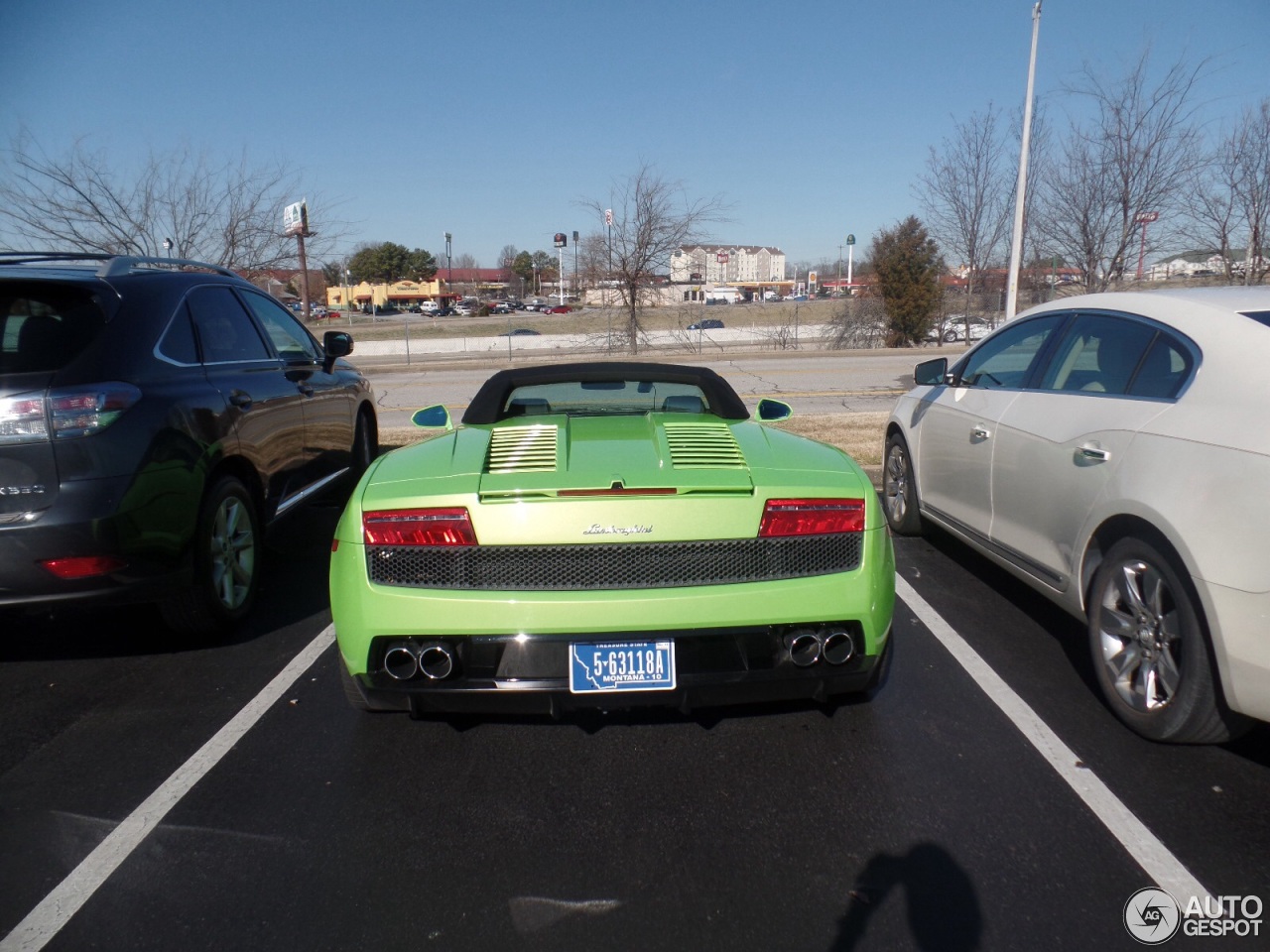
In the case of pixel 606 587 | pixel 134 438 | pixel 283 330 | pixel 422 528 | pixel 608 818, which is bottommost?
pixel 608 818

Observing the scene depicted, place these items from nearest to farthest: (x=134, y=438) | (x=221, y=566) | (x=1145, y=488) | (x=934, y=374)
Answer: (x=1145, y=488)
(x=134, y=438)
(x=221, y=566)
(x=934, y=374)

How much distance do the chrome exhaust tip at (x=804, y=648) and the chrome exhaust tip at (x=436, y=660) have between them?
1.08m

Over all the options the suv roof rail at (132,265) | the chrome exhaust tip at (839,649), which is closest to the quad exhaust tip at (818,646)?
the chrome exhaust tip at (839,649)

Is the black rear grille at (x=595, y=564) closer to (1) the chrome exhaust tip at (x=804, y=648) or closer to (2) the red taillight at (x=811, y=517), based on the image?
(2) the red taillight at (x=811, y=517)

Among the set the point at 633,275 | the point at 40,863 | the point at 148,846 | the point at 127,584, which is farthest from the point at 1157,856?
the point at 633,275

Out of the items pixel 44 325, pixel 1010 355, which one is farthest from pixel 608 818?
pixel 1010 355

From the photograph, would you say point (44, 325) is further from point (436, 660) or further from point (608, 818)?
point (608, 818)

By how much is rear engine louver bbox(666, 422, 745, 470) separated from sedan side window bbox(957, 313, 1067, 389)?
80.8 inches

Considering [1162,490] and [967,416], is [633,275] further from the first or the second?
[1162,490]

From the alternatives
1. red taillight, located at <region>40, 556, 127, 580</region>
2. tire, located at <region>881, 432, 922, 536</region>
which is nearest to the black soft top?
red taillight, located at <region>40, 556, 127, 580</region>

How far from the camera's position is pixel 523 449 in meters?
3.44

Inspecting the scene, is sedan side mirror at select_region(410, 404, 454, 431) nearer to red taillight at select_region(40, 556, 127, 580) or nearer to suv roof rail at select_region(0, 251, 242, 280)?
→ red taillight at select_region(40, 556, 127, 580)

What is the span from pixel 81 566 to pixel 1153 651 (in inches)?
160

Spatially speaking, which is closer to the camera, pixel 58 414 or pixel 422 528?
pixel 422 528
